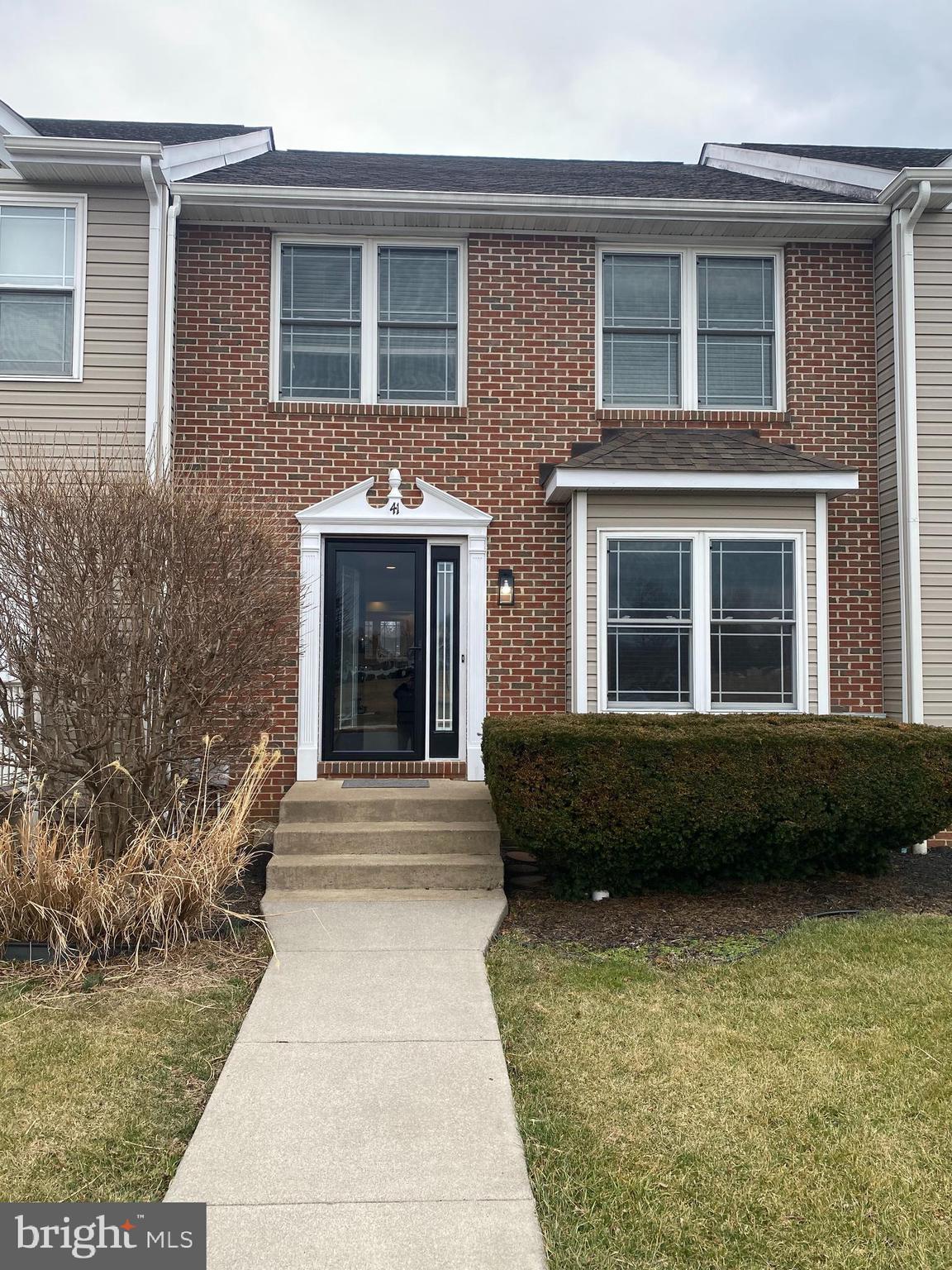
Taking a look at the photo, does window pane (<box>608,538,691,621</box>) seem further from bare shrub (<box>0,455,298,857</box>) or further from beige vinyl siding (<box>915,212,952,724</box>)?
bare shrub (<box>0,455,298,857</box>)

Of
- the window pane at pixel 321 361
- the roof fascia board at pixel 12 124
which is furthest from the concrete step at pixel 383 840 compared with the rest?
the roof fascia board at pixel 12 124

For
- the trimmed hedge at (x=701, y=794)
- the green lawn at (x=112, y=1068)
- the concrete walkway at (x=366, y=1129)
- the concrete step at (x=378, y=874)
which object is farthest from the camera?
the concrete step at (x=378, y=874)

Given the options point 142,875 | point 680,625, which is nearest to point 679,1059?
point 142,875

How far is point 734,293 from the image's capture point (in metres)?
8.17

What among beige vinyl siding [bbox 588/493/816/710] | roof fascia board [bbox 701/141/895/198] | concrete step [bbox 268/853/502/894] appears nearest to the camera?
concrete step [bbox 268/853/502/894]

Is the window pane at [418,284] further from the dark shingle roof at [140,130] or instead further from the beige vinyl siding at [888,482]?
the beige vinyl siding at [888,482]

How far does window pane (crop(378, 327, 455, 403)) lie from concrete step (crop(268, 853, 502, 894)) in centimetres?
430

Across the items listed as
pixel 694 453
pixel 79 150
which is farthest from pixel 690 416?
pixel 79 150

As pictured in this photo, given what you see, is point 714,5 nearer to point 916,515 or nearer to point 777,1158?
point 916,515

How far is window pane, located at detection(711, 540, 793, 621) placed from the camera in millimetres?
7434

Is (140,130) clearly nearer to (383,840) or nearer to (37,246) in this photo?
(37,246)

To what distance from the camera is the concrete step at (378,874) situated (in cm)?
577

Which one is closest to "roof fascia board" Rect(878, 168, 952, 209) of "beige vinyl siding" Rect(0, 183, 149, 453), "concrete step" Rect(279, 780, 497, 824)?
"concrete step" Rect(279, 780, 497, 824)

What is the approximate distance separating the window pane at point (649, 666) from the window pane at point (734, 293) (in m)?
3.07
